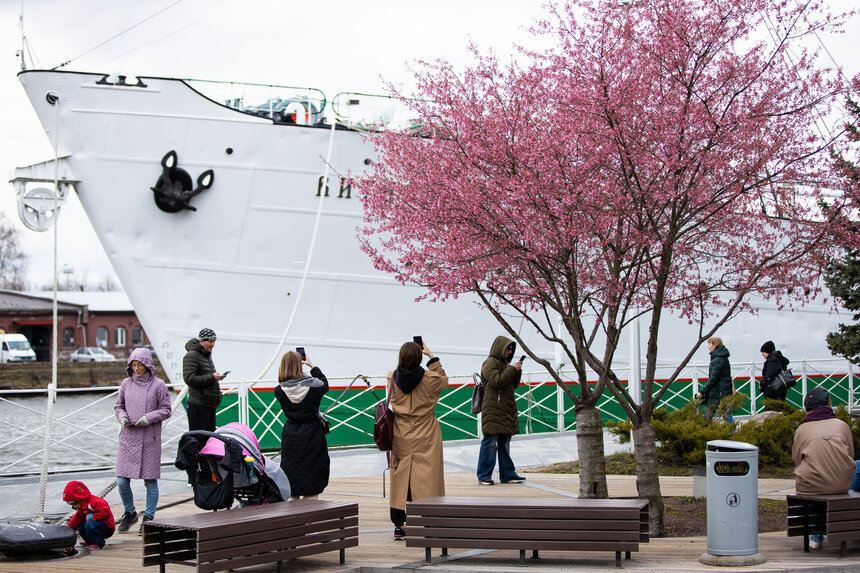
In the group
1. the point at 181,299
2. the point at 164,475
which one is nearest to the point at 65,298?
the point at 181,299

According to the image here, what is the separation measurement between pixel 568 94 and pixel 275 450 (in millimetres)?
8426

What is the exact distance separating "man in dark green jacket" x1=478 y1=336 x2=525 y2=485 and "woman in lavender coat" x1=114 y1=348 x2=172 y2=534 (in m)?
3.38

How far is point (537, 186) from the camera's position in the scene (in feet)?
22.6

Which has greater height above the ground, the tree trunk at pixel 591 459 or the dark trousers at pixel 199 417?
the dark trousers at pixel 199 417

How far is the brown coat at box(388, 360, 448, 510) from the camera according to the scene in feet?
22.7

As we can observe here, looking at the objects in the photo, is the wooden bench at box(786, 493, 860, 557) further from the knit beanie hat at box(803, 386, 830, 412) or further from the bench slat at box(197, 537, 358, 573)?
the bench slat at box(197, 537, 358, 573)

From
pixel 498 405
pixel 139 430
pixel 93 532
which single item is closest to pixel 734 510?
pixel 498 405

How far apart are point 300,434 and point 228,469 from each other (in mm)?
816

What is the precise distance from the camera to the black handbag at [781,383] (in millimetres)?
11883

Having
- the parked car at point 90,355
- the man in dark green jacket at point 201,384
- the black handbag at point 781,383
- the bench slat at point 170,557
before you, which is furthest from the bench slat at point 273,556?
the parked car at point 90,355

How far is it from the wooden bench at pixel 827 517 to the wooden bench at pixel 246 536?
10.3 ft

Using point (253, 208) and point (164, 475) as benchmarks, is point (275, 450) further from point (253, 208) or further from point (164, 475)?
point (253, 208)

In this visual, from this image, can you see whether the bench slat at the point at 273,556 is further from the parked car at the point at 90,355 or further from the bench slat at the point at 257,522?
the parked car at the point at 90,355

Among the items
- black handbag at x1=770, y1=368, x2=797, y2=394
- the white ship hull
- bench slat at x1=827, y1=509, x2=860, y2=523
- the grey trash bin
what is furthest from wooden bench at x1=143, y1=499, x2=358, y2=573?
the white ship hull
